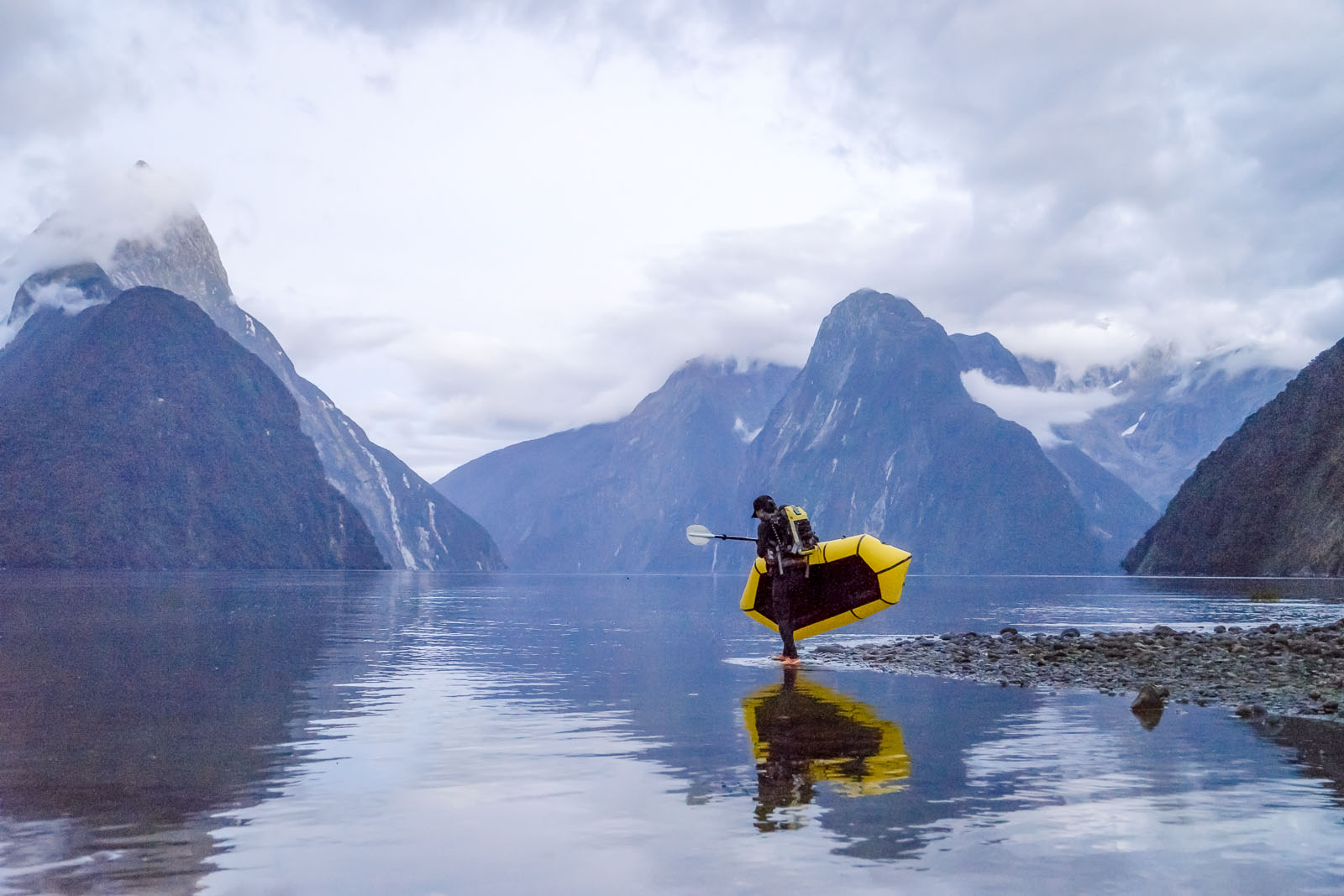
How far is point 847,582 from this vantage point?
3158 centimetres

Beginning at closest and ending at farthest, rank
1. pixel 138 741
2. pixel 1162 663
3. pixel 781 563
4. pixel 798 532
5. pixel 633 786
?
pixel 633 786
pixel 138 741
pixel 1162 663
pixel 798 532
pixel 781 563

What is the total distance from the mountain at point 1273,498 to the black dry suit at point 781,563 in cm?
10693

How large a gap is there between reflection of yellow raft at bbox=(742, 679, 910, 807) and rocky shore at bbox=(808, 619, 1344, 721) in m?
4.78

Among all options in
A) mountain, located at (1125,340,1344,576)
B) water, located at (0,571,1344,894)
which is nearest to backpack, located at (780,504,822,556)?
water, located at (0,571,1344,894)

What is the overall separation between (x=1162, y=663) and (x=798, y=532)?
8574 millimetres

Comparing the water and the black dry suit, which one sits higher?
the black dry suit

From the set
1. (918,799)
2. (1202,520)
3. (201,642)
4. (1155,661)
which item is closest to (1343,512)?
(1202,520)

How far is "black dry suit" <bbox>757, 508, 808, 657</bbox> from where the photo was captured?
2795cm

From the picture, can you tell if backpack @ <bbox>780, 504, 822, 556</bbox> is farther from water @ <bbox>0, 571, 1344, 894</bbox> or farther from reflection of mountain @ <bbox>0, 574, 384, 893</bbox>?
reflection of mountain @ <bbox>0, 574, 384, 893</bbox>

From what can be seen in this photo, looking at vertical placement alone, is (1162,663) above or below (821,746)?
above

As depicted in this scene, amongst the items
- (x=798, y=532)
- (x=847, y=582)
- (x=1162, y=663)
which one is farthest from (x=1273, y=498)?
(x=798, y=532)

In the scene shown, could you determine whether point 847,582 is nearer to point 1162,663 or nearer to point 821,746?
point 1162,663

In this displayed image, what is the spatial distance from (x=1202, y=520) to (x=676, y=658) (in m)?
157

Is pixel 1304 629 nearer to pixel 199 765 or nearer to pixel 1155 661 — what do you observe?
pixel 1155 661
